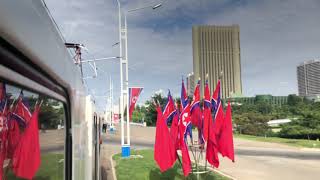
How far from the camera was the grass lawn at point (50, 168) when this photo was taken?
5.20ft

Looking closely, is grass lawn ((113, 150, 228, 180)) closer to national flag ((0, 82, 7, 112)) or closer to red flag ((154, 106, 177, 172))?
red flag ((154, 106, 177, 172))

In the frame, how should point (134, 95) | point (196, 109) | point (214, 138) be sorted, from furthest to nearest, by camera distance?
point (134, 95) → point (196, 109) → point (214, 138)

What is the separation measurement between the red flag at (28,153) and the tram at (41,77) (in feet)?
0.09

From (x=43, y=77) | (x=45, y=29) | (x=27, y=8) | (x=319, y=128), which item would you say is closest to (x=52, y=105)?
(x=43, y=77)

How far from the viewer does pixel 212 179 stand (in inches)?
563

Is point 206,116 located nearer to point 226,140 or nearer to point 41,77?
point 226,140

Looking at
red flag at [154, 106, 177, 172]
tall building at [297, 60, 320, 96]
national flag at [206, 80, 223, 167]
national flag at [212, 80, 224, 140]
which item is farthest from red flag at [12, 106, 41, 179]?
tall building at [297, 60, 320, 96]

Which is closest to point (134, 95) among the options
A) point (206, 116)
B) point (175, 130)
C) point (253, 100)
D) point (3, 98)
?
point (175, 130)

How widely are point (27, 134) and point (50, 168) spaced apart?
425 mm

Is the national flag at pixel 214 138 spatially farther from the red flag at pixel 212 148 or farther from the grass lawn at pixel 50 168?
the grass lawn at pixel 50 168

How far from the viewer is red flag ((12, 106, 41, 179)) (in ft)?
4.24

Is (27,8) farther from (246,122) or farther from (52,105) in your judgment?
(246,122)

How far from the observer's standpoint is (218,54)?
133 m

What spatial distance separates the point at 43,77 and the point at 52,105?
29 centimetres
